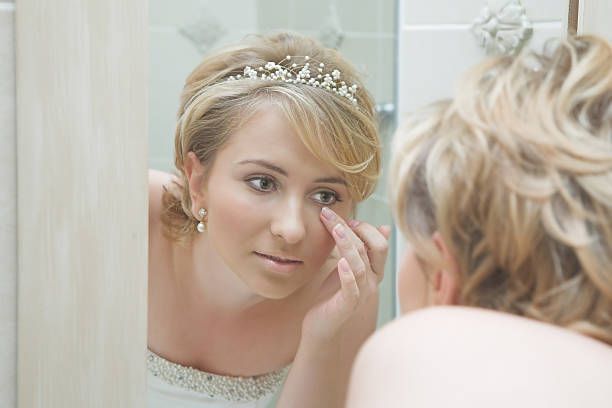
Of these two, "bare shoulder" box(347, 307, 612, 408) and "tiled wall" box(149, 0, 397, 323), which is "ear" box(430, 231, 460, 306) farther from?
"tiled wall" box(149, 0, 397, 323)

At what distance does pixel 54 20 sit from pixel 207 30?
6.5 inches

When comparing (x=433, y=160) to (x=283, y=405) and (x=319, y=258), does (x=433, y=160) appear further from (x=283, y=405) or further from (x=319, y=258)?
(x=283, y=405)

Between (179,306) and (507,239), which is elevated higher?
(507,239)

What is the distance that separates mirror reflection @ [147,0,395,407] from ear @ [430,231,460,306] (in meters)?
0.22

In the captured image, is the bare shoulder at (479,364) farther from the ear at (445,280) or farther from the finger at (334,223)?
the finger at (334,223)

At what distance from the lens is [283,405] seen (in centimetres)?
85

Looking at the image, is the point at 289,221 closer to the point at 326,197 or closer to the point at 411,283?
the point at 326,197

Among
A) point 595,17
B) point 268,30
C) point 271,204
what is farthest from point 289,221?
point 595,17

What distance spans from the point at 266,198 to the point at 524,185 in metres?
0.37

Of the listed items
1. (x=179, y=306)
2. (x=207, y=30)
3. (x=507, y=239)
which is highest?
(x=207, y=30)

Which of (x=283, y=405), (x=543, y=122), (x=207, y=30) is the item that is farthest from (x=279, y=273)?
(x=543, y=122)

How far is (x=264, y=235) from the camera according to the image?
839 millimetres

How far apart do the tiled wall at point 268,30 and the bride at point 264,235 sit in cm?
2

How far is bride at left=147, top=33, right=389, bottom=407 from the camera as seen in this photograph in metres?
0.80
